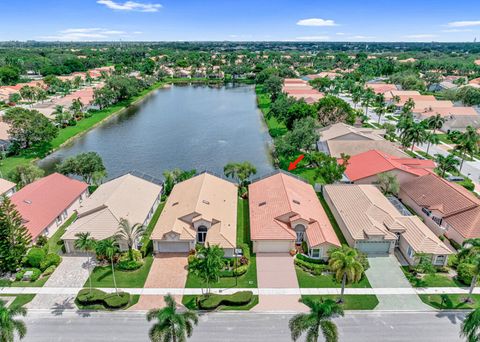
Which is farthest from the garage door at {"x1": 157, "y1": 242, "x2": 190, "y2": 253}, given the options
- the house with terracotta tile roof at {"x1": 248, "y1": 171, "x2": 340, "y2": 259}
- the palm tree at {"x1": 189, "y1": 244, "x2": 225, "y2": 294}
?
the palm tree at {"x1": 189, "y1": 244, "x2": 225, "y2": 294}

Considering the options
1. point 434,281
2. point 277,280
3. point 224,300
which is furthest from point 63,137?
point 434,281

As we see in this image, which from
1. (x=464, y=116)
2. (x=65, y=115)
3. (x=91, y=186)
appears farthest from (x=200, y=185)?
(x=464, y=116)

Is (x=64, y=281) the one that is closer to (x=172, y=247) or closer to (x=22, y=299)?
(x=22, y=299)

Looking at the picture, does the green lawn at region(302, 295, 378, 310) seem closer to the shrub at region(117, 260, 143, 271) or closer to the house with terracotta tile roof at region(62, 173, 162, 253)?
the shrub at region(117, 260, 143, 271)

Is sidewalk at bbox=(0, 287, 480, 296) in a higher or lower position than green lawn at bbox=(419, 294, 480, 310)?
lower

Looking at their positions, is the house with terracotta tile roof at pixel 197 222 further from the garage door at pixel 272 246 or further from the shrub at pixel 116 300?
the shrub at pixel 116 300
